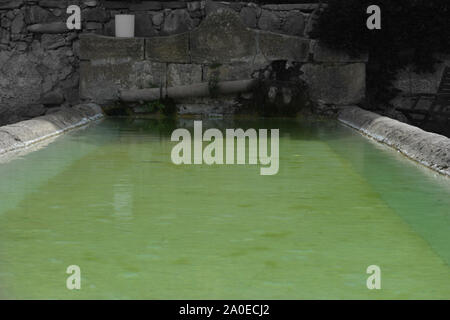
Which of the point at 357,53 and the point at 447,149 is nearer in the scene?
the point at 447,149

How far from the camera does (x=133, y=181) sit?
521 centimetres

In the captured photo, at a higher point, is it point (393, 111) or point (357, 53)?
point (357, 53)

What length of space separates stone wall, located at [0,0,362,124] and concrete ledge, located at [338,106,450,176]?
12.5 feet

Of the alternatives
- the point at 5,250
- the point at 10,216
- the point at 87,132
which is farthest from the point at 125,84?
the point at 5,250

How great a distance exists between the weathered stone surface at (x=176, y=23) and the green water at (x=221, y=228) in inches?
243

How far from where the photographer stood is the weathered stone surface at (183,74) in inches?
468

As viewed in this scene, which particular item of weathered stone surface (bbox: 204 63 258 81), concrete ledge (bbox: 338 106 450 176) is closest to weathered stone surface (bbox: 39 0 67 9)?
weathered stone surface (bbox: 204 63 258 81)

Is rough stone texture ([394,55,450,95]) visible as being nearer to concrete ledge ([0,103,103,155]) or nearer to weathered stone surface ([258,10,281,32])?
weathered stone surface ([258,10,281,32])

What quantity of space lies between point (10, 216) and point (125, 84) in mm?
8049

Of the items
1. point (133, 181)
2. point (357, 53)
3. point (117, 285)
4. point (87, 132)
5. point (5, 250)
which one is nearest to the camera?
point (117, 285)

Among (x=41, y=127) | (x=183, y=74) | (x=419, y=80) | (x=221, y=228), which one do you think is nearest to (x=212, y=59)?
(x=183, y=74)

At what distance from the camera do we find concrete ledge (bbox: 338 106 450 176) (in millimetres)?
5841
